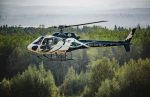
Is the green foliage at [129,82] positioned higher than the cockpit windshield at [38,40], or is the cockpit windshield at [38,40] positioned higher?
the cockpit windshield at [38,40]

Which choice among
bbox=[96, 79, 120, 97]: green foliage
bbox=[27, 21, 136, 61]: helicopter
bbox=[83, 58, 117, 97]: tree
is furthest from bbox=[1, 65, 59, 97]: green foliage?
bbox=[96, 79, 120, 97]: green foliage

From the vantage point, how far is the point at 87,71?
5500 mm

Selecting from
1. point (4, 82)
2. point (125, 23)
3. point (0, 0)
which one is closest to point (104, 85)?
point (125, 23)

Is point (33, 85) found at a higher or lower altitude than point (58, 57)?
lower

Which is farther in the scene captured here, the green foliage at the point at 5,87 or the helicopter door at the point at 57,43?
the green foliage at the point at 5,87

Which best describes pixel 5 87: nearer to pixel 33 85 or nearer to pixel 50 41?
pixel 33 85

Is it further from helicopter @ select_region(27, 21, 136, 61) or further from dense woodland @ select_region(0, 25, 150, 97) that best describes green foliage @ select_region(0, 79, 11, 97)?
helicopter @ select_region(27, 21, 136, 61)

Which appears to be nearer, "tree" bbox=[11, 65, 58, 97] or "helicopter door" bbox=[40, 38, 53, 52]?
"helicopter door" bbox=[40, 38, 53, 52]

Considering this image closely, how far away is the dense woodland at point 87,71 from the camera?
543 cm

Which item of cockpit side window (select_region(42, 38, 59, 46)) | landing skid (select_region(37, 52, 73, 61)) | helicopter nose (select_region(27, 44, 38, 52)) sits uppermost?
cockpit side window (select_region(42, 38, 59, 46))

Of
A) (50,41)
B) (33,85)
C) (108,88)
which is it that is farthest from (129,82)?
(33,85)

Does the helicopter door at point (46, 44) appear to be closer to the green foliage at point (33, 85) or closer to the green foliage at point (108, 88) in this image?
the green foliage at point (33, 85)

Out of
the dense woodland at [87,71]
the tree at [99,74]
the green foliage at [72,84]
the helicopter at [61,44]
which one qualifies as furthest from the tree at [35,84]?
the tree at [99,74]

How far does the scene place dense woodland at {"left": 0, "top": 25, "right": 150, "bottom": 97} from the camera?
17.8ft
